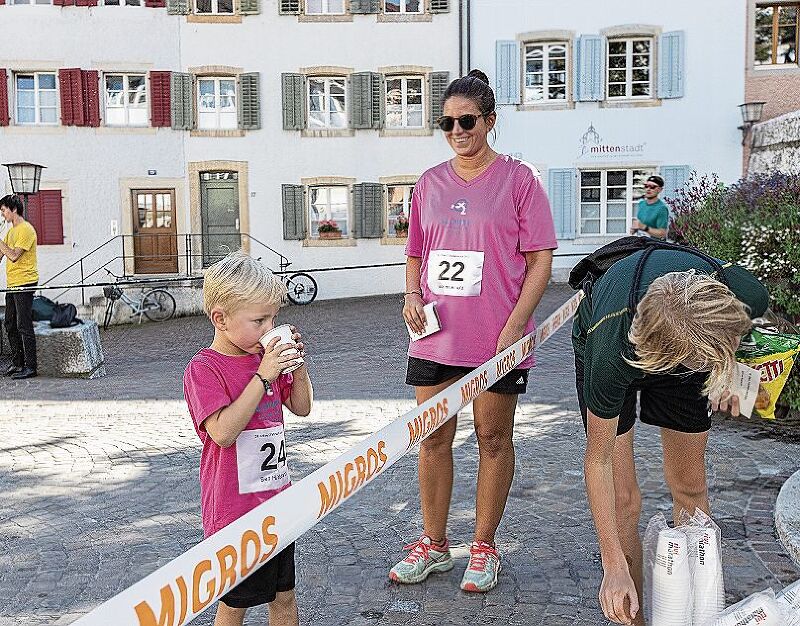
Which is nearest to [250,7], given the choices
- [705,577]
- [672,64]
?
[672,64]

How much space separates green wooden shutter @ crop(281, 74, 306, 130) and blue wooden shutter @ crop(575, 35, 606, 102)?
6.66m

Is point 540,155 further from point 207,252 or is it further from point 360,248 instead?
point 207,252

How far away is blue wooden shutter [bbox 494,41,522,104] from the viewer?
23.7 m

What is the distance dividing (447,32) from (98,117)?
28.2 feet

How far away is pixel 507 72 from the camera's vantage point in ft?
77.7

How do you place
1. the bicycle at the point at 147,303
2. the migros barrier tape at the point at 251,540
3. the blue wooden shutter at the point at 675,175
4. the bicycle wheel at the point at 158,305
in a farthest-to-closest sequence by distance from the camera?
the blue wooden shutter at the point at 675,175 → the bicycle wheel at the point at 158,305 → the bicycle at the point at 147,303 → the migros barrier tape at the point at 251,540

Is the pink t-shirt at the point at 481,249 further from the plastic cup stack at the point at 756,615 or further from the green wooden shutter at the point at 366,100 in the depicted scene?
the green wooden shutter at the point at 366,100

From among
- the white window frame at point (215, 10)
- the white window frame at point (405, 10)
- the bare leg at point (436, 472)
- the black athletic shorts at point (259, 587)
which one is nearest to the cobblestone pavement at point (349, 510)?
the bare leg at point (436, 472)

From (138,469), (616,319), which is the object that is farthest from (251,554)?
(138,469)

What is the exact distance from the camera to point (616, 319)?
2.66m

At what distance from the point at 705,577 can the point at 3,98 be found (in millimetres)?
23521

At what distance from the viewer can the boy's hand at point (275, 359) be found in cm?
258

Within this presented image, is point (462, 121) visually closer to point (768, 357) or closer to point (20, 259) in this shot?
point (768, 357)

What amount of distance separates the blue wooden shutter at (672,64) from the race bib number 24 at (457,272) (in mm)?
21024
